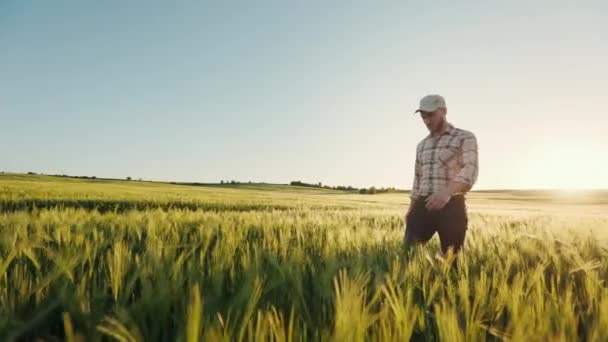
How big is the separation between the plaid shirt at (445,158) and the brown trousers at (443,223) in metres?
0.21

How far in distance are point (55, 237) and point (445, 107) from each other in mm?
3804

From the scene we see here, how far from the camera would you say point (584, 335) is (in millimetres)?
1412

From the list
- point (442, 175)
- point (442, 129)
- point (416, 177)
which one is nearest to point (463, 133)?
point (442, 129)

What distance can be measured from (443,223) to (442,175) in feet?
1.74

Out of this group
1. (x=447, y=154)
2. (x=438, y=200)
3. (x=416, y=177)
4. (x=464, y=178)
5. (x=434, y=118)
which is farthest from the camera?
(x=416, y=177)

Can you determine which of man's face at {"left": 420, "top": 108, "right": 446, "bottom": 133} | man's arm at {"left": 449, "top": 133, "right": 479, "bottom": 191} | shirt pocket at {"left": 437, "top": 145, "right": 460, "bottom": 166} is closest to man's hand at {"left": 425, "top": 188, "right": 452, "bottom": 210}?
man's arm at {"left": 449, "top": 133, "right": 479, "bottom": 191}

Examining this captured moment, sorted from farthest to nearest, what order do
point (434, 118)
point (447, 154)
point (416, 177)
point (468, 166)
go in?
point (416, 177) < point (447, 154) < point (434, 118) < point (468, 166)

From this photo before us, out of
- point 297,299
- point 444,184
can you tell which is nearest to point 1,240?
point 297,299

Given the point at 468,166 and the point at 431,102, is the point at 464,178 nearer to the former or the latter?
the point at 468,166

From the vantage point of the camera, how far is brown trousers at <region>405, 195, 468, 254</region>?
15.4 ft

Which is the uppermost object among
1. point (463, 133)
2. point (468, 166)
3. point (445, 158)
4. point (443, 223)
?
point (463, 133)

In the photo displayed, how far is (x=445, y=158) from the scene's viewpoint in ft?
16.2

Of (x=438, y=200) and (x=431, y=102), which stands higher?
(x=431, y=102)

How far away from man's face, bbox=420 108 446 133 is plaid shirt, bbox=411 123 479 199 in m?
0.15
